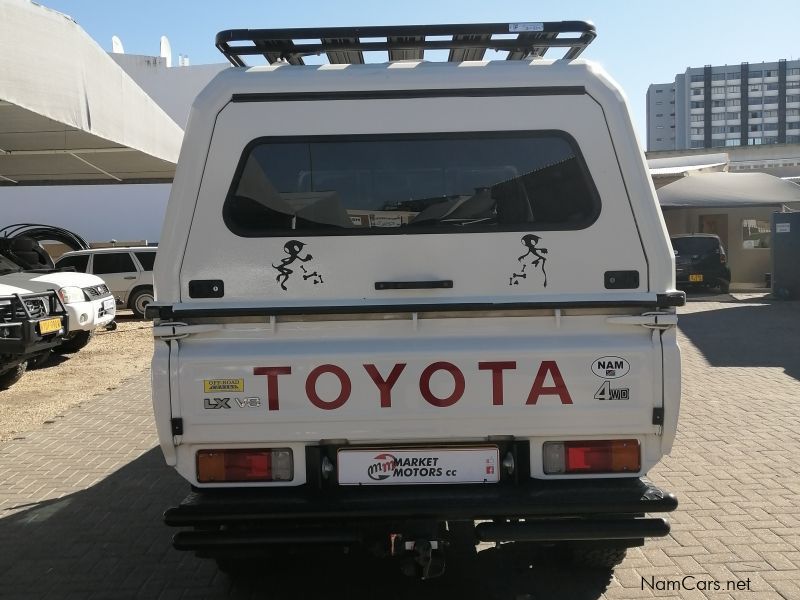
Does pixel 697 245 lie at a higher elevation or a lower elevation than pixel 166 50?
lower

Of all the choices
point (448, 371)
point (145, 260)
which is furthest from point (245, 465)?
point (145, 260)

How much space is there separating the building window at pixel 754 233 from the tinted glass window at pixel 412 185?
2167 centimetres

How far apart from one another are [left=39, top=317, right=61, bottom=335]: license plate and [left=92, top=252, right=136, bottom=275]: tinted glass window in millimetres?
8209

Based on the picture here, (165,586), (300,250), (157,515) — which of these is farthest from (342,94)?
(157,515)

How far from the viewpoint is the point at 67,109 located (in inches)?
384

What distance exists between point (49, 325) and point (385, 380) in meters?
7.33

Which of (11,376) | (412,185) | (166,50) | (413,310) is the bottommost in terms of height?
(11,376)

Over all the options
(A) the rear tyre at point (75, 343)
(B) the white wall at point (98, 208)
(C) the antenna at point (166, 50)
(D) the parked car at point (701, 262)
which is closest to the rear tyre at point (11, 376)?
(A) the rear tyre at point (75, 343)

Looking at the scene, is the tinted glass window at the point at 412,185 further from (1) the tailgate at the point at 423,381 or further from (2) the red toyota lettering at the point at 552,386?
(2) the red toyota lettering at the point at 552,386

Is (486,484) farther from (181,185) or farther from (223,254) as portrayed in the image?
(181,185)

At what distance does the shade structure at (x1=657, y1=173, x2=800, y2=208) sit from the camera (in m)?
21.7

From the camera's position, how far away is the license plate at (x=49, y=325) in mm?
8930

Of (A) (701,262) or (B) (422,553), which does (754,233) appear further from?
(B) (422,553)

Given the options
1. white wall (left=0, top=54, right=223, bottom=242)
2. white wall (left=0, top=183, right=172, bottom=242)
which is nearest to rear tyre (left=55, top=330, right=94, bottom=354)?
white wall (left=0, top=54, right=223, bottom=242)
